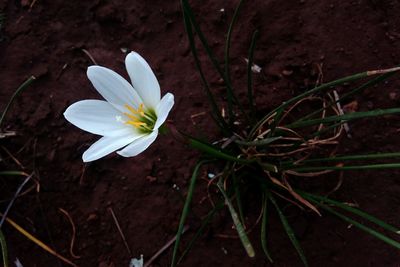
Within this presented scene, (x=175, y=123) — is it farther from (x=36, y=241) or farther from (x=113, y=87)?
(x=36, y=241)

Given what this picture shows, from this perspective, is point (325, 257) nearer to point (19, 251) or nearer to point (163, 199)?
point (163, 199)

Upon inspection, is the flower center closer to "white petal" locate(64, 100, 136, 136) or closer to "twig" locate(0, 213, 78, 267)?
"white petal" locate(64, 100, 136, 136)

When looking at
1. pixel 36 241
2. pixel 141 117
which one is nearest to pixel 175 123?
pixel 141 117

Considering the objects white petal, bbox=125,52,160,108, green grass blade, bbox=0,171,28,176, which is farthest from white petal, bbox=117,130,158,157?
green grass blade, bbox=0,171,28,176

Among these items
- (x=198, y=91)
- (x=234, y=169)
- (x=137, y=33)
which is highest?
(x=137, y=33)

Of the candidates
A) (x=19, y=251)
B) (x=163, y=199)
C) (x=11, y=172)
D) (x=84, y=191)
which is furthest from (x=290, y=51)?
(x=19, y=251)

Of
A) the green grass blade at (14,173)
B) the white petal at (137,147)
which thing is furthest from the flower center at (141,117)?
the green grass blade at (14,173)
